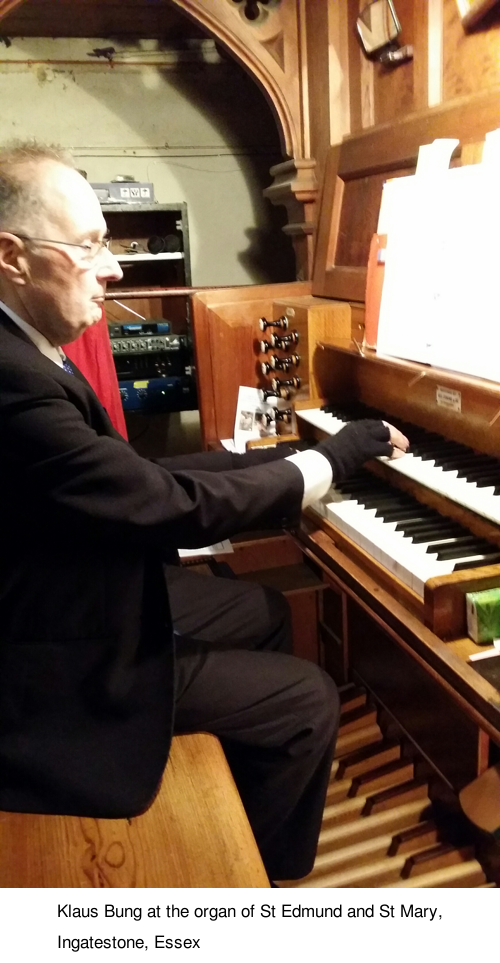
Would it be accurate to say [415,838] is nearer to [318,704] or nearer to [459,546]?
[318,704]

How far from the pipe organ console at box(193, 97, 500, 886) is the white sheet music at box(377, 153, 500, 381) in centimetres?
6

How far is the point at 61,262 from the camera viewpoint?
1192mm

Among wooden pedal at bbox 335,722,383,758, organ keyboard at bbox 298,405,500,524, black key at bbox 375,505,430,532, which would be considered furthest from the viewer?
wooden pedal at bbox 335,722,383,758

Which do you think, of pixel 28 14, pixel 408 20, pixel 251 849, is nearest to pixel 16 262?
pixel 251 849

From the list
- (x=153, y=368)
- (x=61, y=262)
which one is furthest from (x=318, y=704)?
(x=153, y=368)

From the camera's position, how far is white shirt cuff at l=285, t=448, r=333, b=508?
1.37 meters

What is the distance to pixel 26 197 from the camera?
45.6 inches

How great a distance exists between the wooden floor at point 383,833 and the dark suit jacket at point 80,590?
671 millimetres

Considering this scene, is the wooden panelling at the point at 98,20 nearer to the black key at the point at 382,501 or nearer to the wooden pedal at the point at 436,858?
the black key at the point at 382,501

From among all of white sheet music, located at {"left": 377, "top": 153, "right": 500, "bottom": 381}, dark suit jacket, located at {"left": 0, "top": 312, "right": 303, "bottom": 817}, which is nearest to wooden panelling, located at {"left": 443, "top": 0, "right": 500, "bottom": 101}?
white sheet music, located at {"left": 377, "top": 153, "right": 500, "bottom": 381}

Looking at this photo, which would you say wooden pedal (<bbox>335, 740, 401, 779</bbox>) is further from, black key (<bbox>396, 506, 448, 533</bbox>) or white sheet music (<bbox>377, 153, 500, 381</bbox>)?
white sheet music (<bbox>377, 153, 500, 381</bbox>)

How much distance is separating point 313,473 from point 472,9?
113 cm

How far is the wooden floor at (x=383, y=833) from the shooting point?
5.45ft

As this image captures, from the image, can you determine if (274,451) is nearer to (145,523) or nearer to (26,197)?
(145,523)
